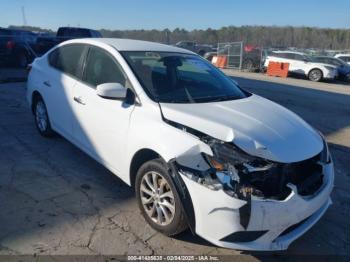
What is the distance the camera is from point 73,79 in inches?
180

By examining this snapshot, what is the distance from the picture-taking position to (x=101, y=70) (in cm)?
422

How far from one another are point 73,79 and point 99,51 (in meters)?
0.54

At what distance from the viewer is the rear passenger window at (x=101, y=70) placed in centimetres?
396

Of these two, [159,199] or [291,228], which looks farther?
[159,199]

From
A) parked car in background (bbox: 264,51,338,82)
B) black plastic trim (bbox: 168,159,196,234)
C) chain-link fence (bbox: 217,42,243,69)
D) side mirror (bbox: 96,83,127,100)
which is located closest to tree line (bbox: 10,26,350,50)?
chain-link fence (bbox: 217,42,243,69)

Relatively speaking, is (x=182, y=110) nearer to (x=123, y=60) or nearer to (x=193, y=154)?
(x=193, y=154)

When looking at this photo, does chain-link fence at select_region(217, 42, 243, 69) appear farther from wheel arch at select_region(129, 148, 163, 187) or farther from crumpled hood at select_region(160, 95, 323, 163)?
wheel arch at select_region(129, 148, 163, 187)

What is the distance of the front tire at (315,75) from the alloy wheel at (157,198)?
18489 millimetres

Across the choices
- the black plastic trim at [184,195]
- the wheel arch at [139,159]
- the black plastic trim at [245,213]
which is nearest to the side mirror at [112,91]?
the wheel arch at [139,159]

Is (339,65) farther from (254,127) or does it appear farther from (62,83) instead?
(254,127)

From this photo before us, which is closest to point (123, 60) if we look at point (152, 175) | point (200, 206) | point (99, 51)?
point (99, 51)

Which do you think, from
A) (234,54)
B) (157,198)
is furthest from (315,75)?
(157,198)

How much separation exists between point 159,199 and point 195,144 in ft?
2.21

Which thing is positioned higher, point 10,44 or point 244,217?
point 10,44
